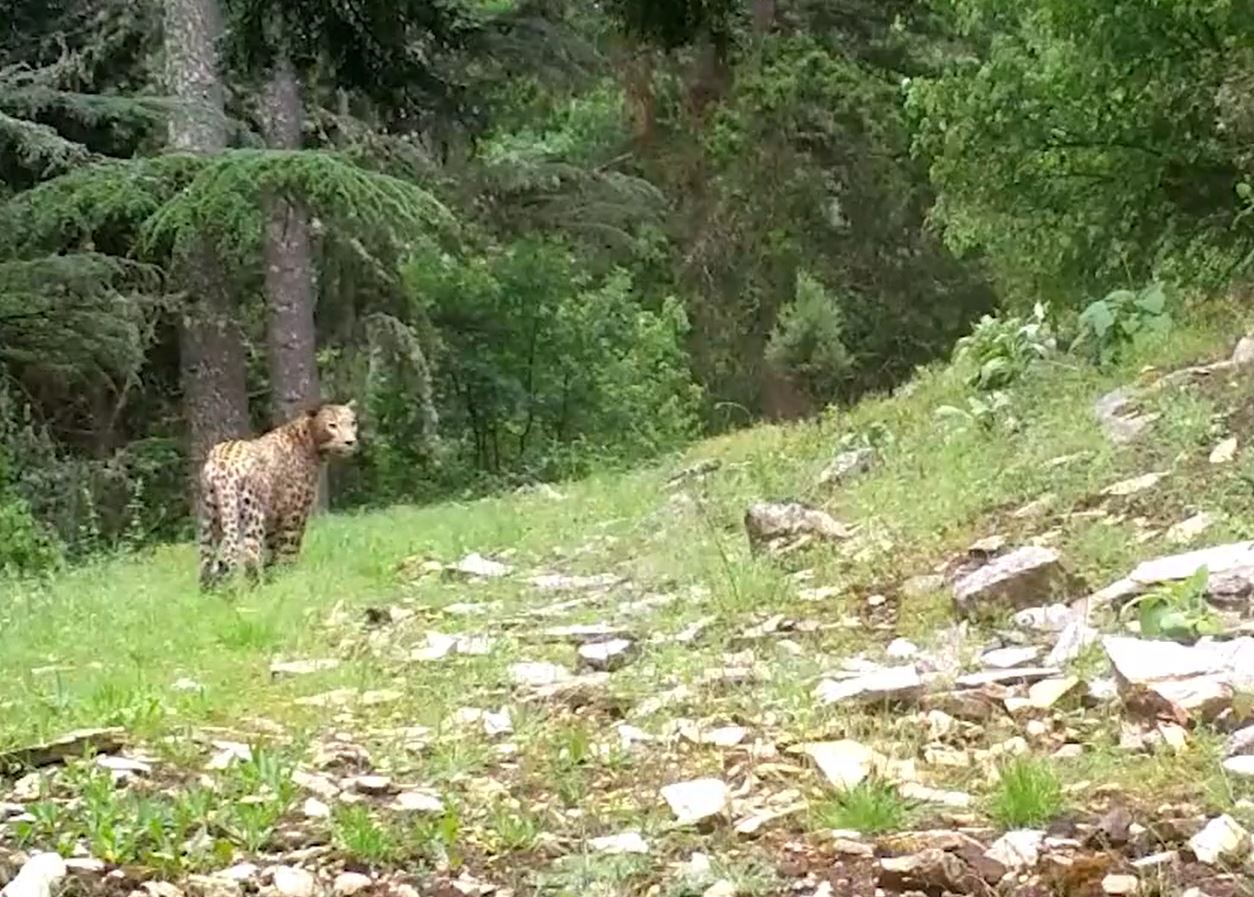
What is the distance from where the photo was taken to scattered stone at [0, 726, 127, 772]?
473cm

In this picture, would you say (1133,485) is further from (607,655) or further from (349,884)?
(349,884)

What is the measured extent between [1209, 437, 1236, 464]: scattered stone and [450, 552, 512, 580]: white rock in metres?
3.33

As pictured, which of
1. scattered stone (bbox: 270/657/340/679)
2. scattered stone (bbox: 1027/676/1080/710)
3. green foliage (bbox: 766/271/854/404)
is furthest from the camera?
green foliage (bbox: 766/271/854/404)

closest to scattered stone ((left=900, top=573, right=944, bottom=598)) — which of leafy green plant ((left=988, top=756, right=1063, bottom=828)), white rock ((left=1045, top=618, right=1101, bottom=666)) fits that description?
white rock ((left=1045, top=618, right=1101, bottom=666))

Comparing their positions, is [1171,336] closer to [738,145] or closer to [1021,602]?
[1021,602]

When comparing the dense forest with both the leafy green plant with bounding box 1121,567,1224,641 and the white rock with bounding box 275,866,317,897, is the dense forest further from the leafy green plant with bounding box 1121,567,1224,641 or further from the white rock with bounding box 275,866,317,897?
the white rock with bounding box 275,866,317,897

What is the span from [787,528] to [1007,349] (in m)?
4.02

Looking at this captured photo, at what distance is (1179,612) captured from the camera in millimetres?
5328

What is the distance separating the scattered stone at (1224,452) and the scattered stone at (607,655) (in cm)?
286

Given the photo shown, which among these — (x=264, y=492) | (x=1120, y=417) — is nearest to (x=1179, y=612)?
(x=1120, y=417)

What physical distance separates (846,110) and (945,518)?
14.1 m

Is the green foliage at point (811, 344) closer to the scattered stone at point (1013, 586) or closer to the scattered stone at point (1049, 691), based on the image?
the scattered stone at point (1013, 586)

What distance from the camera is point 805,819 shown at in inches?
165

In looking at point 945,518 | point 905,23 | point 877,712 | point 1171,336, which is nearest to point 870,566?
point 945,518
